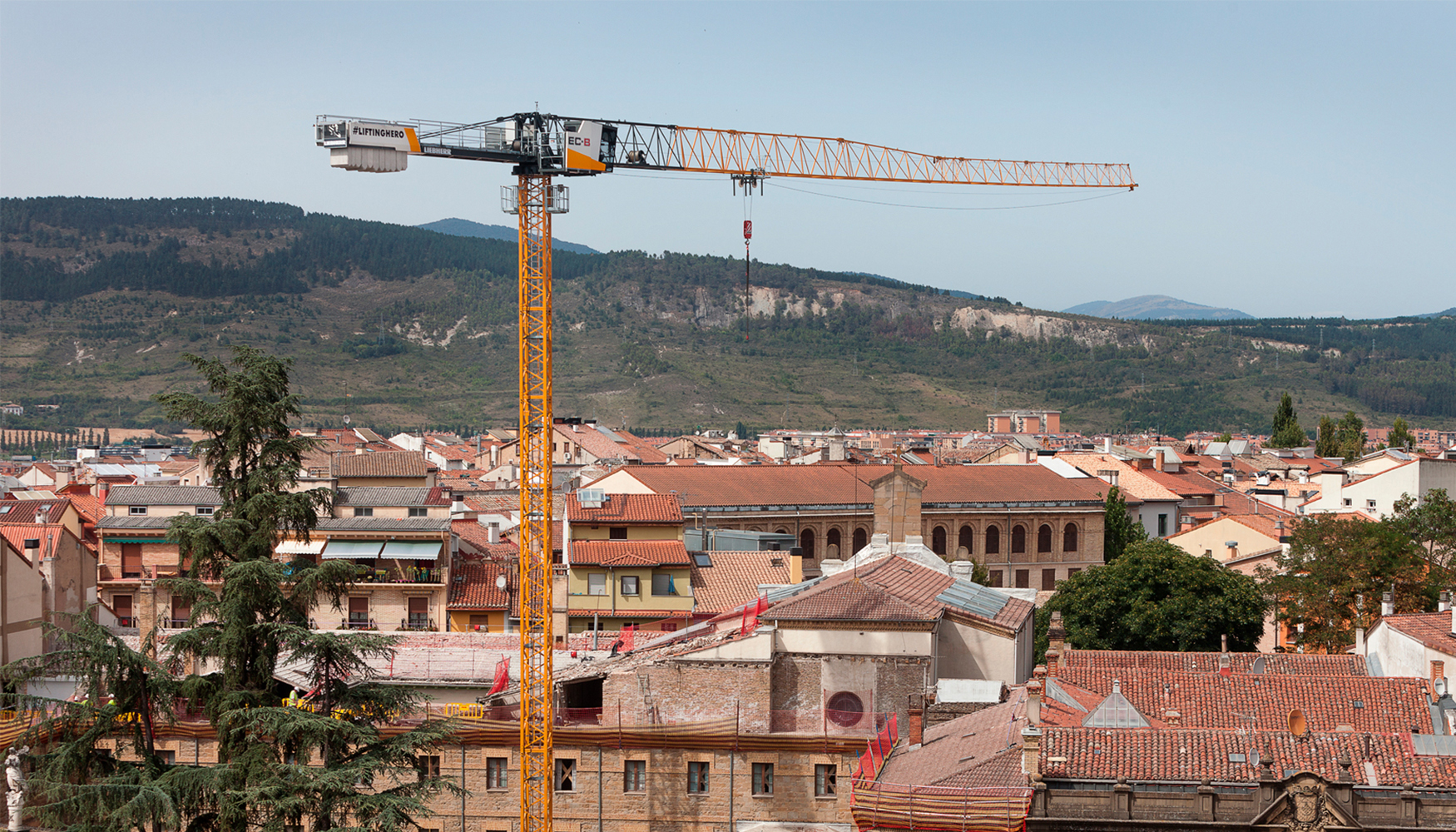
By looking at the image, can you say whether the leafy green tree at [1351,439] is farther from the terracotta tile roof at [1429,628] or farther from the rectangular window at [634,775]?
the rectangular window at [634,775]

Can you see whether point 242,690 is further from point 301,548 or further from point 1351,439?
point 1351,439

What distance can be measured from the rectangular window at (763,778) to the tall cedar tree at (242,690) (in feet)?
38.4

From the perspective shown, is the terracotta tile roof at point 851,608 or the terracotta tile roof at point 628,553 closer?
the terracotta tile roof at point 851,608

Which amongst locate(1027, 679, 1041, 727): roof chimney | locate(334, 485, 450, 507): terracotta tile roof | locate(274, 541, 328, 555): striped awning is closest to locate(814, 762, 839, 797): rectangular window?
locate(1027, 679, 1041, 727): roof chimney

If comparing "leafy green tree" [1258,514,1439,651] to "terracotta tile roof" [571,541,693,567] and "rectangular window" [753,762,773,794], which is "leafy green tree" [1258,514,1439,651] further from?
"rectangular window" [753,762,773,794]

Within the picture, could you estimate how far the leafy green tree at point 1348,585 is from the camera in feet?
172

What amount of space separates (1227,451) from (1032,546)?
64872 mm

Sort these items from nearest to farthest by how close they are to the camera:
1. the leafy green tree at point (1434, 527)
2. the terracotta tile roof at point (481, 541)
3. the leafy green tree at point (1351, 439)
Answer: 1. the leafy green tree at point (1434, 527)
2. the terracotta tile roof at point (481, 541)
3. the leafy green tree at point (1351, 439)

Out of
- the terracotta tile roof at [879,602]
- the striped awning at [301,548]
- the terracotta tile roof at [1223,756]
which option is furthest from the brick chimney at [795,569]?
the terracotta tile roof at [1223,756]

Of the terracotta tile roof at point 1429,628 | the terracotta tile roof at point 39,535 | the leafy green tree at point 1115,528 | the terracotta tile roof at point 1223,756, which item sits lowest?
the leafy green tree at point 1115,528

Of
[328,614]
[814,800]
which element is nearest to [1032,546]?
[328,614]

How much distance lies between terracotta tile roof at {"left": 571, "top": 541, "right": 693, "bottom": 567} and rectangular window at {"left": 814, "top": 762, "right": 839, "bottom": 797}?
17.1 meters

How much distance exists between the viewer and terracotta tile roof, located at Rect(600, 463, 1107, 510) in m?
79.6

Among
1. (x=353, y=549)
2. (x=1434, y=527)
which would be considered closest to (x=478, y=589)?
(x=353, y=549)
